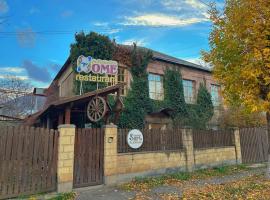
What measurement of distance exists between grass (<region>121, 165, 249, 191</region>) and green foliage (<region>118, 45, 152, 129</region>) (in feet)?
19.3

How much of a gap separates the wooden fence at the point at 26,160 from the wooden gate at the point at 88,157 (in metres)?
0.82

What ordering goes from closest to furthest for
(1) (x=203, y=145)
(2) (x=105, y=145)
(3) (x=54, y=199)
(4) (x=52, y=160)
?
(3) (x=54, y=199), (4) (x=52, y=160), (2) (x=105, y=145), (1) (x=203, y=145)

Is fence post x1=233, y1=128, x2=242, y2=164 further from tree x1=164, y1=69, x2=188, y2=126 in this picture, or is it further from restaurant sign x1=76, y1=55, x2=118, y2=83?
restaurant sign x1=76, y1=55, x2=118, y2=83

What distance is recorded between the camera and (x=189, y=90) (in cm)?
2116

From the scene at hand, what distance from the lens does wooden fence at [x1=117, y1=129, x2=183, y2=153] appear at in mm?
10180

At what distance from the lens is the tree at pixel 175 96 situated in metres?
18.9

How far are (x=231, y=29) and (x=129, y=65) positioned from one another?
8646mm

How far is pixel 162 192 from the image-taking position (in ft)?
27.5

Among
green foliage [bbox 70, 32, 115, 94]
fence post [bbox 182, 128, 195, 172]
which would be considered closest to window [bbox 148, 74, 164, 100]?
green foliage [bbox 70, 32, 115, 94]

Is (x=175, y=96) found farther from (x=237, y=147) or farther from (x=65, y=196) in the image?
(x=65, y=196)

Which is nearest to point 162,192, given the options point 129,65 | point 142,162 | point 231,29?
point 142,162

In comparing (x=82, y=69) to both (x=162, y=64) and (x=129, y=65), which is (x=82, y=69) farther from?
(x=162, y=64)

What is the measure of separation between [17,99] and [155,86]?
23374mm

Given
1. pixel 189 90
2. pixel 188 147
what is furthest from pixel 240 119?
pixel 188 147
